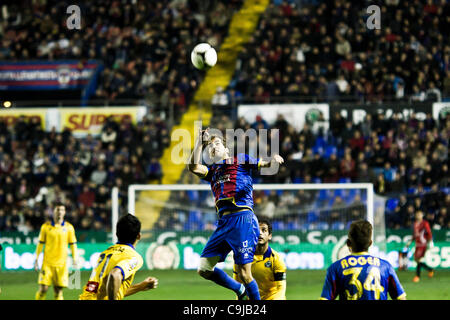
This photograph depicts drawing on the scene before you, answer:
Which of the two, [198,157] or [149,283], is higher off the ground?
[198,157]

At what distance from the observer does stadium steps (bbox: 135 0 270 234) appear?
18.5 metres

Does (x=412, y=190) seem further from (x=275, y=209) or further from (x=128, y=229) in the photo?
(x=128, y=229)

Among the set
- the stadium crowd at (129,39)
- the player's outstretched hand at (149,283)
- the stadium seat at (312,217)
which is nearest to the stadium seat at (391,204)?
the stadium seat at (312,217)

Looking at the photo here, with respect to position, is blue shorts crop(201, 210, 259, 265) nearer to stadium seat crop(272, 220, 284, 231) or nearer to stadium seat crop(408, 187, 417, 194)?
stadium seat crop(272, 220, 284, 231)

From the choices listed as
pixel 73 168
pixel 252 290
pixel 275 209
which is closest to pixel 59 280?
pixel 252 290

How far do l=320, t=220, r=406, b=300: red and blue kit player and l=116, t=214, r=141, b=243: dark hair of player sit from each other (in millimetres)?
1848

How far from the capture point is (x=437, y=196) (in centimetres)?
1855

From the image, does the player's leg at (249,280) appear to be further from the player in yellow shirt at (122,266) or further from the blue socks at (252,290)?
the player in yellow shirt at (122,266)

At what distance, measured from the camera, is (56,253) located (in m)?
12.9

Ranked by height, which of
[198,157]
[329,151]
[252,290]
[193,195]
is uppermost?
[329,151]

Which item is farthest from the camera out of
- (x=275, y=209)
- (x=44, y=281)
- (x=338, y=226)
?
(x=275, y=209)

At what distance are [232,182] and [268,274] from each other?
45.0 inches
